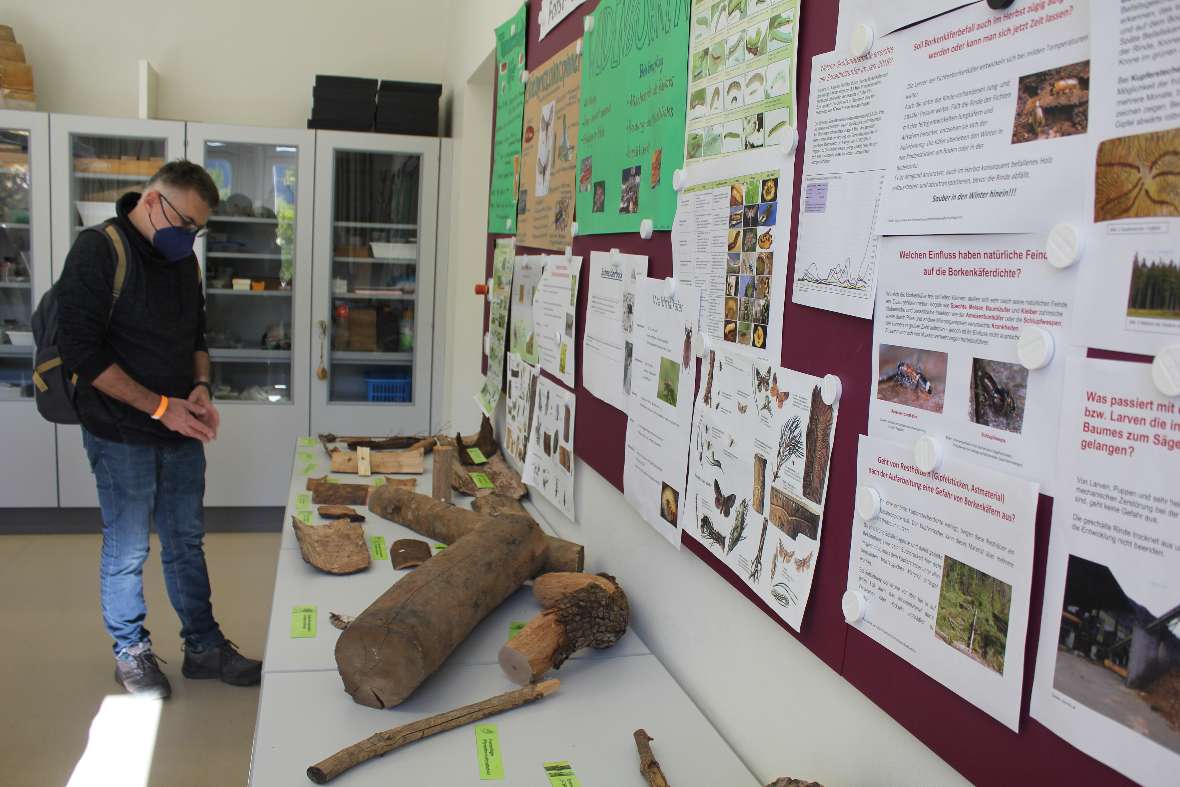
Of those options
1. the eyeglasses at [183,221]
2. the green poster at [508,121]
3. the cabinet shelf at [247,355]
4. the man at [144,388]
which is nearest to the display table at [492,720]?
the man at [144,388]

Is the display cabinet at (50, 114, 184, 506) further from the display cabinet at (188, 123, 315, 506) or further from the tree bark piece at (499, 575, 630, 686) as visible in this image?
the tree bark piece at (499, 575, 630, 686)

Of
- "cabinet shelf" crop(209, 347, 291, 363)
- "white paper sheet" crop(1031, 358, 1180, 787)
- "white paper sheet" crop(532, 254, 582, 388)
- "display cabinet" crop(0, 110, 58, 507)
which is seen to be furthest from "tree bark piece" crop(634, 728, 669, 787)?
"display cabinet" crop(0, 110, 58, 507)

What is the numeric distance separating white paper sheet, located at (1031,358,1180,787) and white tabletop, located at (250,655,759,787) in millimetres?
690

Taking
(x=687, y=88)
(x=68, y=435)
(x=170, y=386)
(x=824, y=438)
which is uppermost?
(x=687, y=88)

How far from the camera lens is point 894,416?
1.04 m

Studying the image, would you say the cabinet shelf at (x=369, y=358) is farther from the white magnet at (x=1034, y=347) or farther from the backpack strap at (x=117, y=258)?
the white magnet at (x=1034, y=347)

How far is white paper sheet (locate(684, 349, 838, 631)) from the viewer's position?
1208 millimetres

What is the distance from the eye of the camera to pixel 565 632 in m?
1.68

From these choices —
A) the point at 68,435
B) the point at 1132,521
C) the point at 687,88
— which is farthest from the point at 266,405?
the point at 1132,521

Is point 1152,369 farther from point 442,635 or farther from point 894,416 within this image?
point 442,635

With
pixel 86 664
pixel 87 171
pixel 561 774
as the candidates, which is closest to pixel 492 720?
pixel 561 774

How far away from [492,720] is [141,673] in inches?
85.1

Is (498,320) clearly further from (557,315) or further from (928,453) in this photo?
(928,453)

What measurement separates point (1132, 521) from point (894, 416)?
1.08 ft
